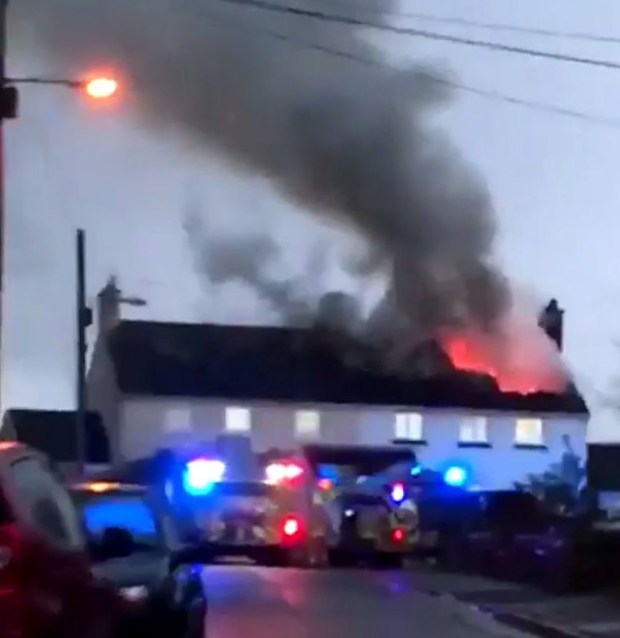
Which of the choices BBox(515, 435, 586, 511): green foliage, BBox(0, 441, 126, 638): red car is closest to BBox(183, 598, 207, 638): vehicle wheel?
BBox(0, 441, 126, 638): red car

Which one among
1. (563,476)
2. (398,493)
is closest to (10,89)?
(398,493)

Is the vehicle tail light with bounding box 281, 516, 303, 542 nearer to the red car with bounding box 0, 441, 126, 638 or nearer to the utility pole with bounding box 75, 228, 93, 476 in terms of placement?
the utility pole with bounding box 75, 228, 93, 476

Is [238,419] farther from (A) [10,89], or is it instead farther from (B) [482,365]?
(A) [10,89]

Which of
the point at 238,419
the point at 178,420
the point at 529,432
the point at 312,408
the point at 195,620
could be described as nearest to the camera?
the point at 195,620

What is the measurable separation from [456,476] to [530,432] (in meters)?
26.4

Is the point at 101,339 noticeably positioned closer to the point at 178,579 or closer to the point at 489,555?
the point at 489,555

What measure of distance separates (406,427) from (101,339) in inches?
443

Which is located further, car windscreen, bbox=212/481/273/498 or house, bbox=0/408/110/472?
house, bbox=0/408/110/472

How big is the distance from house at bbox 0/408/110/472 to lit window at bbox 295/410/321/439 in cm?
626

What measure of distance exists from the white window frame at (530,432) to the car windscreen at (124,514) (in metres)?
50.6

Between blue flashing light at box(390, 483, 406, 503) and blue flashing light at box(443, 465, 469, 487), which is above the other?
blue flashing light at box(443, 465, 469, 487)

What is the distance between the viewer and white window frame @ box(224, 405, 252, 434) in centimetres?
6138

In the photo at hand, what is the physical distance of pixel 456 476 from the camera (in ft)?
122

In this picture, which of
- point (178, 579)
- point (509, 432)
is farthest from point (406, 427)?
point (178, 579)
